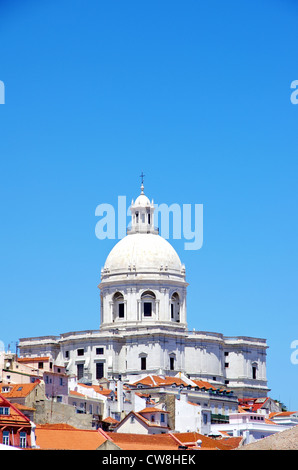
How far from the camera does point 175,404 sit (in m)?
105

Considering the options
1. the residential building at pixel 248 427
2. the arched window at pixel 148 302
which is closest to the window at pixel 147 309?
the arched window at pixel 148 302

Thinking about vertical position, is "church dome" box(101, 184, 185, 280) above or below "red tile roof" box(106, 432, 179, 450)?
above

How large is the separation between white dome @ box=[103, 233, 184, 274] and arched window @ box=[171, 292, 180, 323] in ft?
8.48

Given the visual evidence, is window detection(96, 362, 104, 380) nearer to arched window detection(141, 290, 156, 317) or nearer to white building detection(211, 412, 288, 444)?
arched window detection(141, 290, 156, 317)

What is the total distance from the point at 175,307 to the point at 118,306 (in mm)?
5932

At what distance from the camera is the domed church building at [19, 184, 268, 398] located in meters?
124

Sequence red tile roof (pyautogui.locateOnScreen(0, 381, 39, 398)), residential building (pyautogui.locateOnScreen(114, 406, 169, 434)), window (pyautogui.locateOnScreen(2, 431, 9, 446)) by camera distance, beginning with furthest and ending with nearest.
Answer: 1. red tile roof (pyautogui.locateOnScreen(0, 381, 39, 398))
2. residential building (pyautogui.locateOnScreen(114, 406, 169, 434))
3. window (pyautogui.locateOnScreen(2, 431, 9, 446))

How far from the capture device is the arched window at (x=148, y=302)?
12855 cm

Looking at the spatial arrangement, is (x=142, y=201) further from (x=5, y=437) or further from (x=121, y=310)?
(x=5, y=437)

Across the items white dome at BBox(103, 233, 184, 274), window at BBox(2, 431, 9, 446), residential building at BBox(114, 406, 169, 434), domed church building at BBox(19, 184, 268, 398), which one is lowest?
window at BBox(2, 431, 9, 446)

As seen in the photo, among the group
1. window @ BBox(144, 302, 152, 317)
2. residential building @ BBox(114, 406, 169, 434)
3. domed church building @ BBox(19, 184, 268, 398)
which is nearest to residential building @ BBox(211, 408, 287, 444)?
residential building @ BBox(114, 406, 169, 434)

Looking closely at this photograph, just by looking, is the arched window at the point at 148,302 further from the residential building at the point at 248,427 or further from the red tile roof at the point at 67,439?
the red tile roof at the point at 67,439
